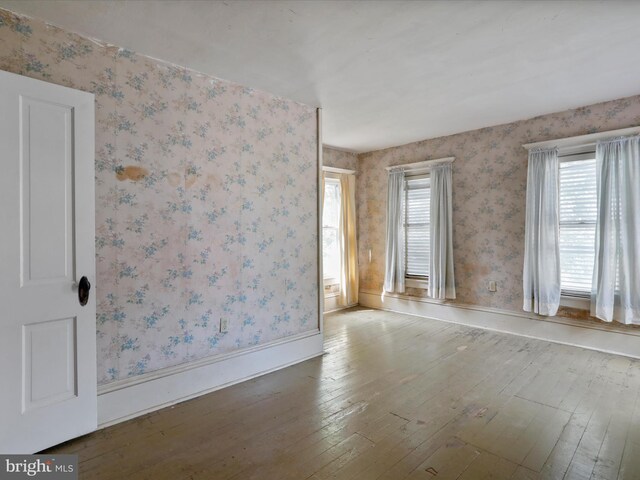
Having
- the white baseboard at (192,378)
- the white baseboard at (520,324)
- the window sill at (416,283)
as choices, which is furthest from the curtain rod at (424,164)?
the white baseboard at (192,378)

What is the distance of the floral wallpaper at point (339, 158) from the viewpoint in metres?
5.54

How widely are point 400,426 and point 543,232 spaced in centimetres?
284

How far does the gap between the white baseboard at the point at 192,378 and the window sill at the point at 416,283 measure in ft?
7.28

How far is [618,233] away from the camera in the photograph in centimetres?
347

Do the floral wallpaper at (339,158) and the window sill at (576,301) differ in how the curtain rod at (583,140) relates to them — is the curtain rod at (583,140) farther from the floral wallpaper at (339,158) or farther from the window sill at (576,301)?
the floral wallpaper at (339,158)

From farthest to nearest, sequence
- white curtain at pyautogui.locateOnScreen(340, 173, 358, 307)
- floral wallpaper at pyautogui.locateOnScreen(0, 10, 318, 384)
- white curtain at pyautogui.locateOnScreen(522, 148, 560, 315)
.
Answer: white curtain at pyautogui.locateOnScreen(340, 173, 358, 307)
white curtain at pyautogui.locateOnScreen(522, 148, 560, 315)
floral wallpaper at pyautogui.locateOnScreen(0, 10, 318, 384)

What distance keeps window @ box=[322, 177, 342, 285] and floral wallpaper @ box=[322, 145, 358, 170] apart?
27 centimetres

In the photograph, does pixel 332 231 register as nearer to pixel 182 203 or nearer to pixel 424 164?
pixel 424 164

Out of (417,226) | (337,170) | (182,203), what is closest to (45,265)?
(182,203)

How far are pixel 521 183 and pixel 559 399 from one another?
2.51 metres

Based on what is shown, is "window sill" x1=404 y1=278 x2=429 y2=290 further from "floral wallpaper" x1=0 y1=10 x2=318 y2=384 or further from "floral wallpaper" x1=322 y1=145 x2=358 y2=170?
"floral wallpaper" x1=0 y1=10 x2=318 y2=384

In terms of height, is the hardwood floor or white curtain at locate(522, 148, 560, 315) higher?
white curtain at locate(522, 148, 560, 315)

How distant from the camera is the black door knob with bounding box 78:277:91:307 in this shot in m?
2.10

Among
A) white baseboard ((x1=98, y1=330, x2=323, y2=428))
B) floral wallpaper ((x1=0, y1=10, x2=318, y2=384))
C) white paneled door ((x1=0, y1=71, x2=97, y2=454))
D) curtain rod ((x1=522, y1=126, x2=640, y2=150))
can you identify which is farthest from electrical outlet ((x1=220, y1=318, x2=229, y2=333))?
curtain rod ((x1=522, y1=126, x2=640, y2=150))
